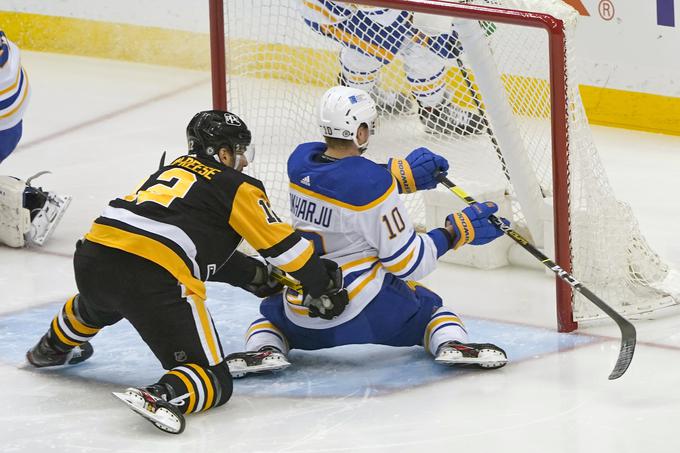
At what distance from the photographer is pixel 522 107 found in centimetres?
523

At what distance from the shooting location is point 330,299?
4.16 m

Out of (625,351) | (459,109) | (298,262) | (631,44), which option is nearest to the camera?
(298,262)

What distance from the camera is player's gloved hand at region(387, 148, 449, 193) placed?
4.55 metres

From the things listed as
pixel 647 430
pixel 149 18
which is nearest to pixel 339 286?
pixel 647 430

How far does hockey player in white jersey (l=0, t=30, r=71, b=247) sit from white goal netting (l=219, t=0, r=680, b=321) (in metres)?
0.78

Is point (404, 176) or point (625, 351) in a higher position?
point (404, 176)

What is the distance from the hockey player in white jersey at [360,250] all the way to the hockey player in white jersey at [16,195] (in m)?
1.51

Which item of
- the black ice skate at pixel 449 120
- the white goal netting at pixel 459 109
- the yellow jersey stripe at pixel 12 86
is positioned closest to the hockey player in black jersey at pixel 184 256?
the white goal netting at pixel 459 109

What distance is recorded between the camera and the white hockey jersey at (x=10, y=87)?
5.57 metres

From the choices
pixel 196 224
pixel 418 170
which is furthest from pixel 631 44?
pixel 196 224

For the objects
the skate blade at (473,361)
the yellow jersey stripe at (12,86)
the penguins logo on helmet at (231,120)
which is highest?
the penguins logo on helmet at (231,120)

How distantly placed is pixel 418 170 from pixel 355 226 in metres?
0.44

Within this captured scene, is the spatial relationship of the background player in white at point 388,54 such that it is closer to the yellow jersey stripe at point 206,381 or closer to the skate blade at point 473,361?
the skate blade at point 473,361

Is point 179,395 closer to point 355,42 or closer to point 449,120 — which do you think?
point 449,120
